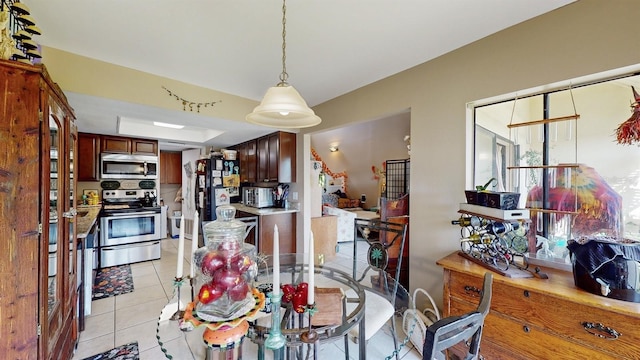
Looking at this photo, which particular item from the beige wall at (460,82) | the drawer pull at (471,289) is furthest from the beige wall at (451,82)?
the drawer pull at (471,289)

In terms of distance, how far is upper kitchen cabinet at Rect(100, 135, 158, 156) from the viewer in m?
4.14

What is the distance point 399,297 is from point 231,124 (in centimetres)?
292

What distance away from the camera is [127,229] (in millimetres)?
3949

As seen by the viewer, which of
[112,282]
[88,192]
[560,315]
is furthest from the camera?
[88,192]

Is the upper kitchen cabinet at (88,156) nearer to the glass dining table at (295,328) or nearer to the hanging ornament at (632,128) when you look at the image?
the glass dining table at (295,328)

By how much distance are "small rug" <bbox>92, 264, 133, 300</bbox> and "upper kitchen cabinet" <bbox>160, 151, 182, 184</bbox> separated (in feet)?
8.63

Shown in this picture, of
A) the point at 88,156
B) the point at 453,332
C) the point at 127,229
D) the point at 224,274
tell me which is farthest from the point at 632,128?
the point at 88,156

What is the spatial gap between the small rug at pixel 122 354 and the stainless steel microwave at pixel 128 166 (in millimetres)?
3209

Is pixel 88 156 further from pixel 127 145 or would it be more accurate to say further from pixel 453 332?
pixel 453 332

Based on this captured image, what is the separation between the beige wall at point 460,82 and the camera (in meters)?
1.43

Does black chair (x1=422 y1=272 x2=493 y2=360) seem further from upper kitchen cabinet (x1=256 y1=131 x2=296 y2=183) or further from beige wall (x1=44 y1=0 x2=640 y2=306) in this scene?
upper kitchen cabinet (x1=256 y1=131 x2=296 y2=183)

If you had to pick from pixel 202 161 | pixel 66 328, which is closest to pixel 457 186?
pixel 66 328

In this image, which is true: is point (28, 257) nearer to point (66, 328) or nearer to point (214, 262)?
point (214, 262)

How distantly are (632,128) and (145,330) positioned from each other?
3.94 m
